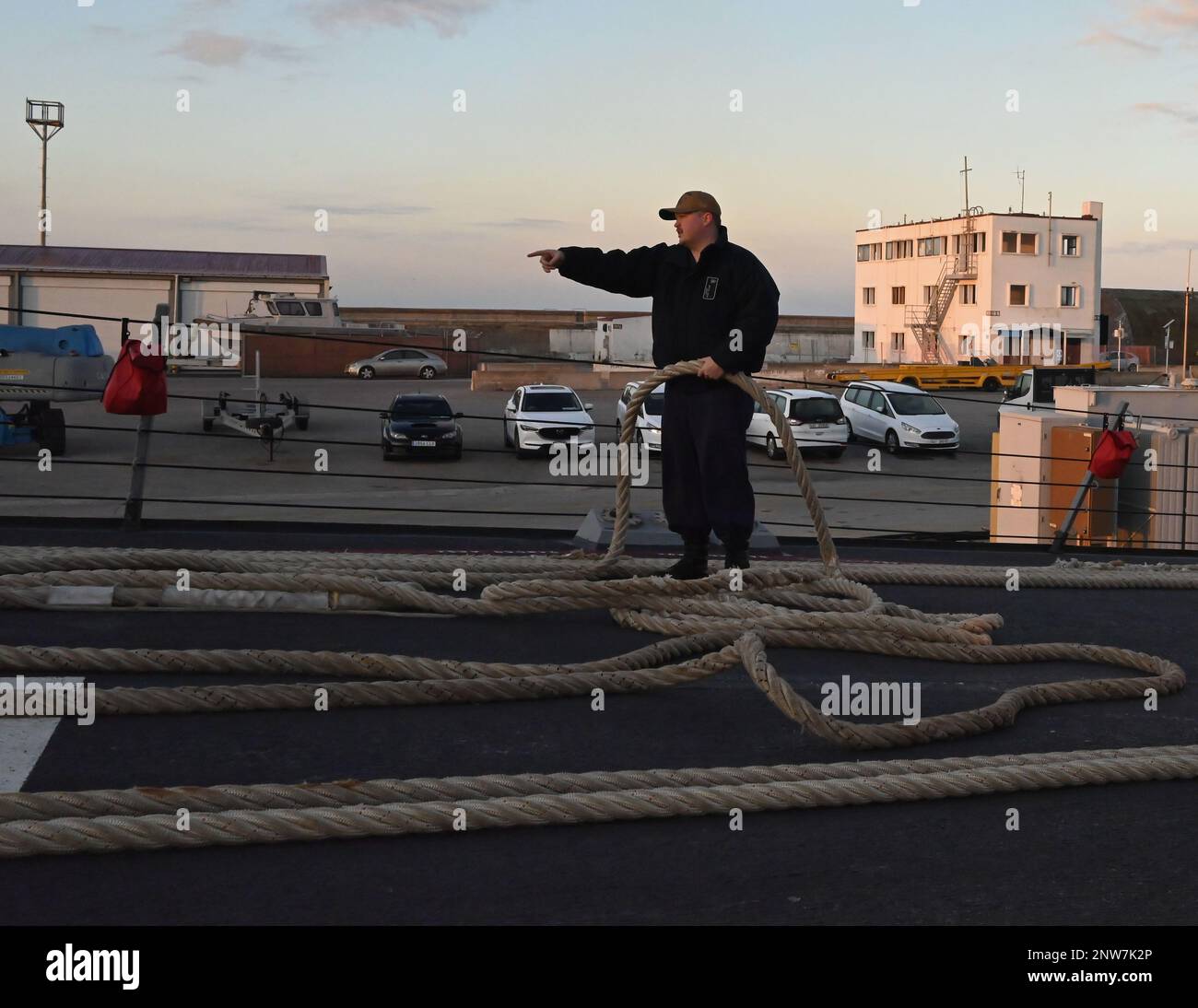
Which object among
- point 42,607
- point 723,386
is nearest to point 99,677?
point 42,607

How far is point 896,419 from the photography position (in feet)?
99.6

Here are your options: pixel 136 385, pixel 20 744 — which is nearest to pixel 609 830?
pixel 20 744

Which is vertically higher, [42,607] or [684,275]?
[684,275]

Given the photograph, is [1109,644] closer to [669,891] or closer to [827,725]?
[827,725]

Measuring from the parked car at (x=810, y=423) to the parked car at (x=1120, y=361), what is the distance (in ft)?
99.2

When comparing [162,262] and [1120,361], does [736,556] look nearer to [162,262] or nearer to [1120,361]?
[162,262]

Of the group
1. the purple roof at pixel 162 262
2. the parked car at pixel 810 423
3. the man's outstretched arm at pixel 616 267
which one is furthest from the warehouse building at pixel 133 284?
the man's outstretched arm at pixel 616 267

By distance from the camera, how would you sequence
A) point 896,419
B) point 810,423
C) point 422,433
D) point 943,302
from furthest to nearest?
point 943,302
point 896,419
point 810,423
point 422,433

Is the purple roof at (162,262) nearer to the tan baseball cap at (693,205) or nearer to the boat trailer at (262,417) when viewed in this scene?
the boat trailer at (262,417)

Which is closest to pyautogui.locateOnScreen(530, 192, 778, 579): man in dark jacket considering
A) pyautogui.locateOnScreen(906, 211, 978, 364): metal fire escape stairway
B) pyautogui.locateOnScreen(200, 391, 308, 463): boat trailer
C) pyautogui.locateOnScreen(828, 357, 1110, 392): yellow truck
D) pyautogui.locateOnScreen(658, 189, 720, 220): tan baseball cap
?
pyautogui.locateOnScreen(658, 189, 720, 220): tan baseball cap

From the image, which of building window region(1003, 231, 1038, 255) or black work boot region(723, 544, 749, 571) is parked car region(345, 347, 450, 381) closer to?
building window region(1003, 231, 1038, 255)

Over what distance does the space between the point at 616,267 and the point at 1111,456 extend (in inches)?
207

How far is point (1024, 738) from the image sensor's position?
11.4ft

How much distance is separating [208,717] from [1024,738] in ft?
6.89
